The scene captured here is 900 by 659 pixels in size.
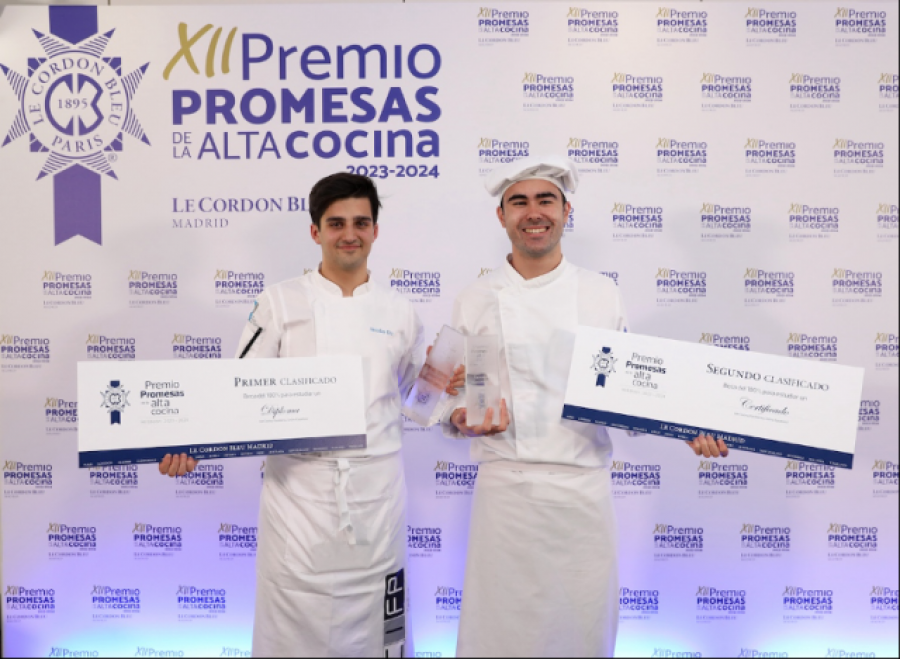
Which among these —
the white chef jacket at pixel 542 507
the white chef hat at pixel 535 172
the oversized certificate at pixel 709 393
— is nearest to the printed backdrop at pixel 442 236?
the white chef hat at pixel 535 172

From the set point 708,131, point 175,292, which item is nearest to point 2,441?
point 175,292

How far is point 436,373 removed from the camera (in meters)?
2.58

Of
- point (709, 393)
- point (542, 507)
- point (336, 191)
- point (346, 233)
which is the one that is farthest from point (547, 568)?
point (336, 191)

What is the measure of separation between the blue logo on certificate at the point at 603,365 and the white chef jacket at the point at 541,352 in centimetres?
15

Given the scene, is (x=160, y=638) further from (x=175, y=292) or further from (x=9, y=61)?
(x=9, y=61)

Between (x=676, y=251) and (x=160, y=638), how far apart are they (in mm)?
3481

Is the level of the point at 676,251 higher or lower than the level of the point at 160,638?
higher

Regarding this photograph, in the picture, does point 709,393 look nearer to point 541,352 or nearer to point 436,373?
point 541,352

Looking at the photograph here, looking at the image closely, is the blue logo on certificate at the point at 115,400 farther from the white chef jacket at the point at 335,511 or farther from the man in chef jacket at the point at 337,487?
the white chef jacket at the point at 335,511

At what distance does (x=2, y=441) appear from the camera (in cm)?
362

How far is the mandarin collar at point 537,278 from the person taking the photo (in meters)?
2.60

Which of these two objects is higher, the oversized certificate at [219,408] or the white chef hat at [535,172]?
the white chef hat at [535,172]

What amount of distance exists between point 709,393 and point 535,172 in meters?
1.05

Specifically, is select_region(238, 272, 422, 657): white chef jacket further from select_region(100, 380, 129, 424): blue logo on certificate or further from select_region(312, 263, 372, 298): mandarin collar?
select_region(100, 380, 129, 424): blue logo on certificate
